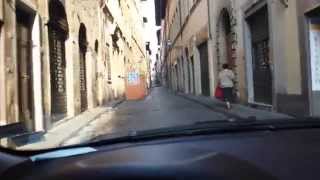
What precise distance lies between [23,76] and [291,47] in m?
6.01

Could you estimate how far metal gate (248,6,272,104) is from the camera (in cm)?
1773

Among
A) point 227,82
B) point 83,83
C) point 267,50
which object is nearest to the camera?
point 267,50

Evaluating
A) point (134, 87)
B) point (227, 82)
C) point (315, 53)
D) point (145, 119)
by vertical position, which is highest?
point (315, 53)

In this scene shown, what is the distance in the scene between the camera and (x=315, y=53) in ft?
44.7

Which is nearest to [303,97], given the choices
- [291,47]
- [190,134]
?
[291,47]

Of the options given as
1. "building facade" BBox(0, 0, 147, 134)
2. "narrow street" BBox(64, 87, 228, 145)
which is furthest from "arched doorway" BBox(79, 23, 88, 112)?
"narrow street" BBox(64, 87, 228, 145)

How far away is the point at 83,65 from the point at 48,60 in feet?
25.2

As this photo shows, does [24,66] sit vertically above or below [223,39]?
below

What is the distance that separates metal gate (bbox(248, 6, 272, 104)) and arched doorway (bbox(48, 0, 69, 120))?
543 centimetres

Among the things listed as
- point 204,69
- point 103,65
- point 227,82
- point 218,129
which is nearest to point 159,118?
point 227,82

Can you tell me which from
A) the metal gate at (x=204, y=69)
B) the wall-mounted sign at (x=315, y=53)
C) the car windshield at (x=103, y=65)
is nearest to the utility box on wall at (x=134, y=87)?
the metal gate at (x=204, y=69)

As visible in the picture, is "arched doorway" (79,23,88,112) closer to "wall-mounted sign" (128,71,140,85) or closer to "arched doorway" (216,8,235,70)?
"arched doorway" (216,8,235,70)

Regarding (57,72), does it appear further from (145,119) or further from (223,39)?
(223,39)

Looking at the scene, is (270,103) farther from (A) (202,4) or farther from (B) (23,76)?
(A) (202,4)
